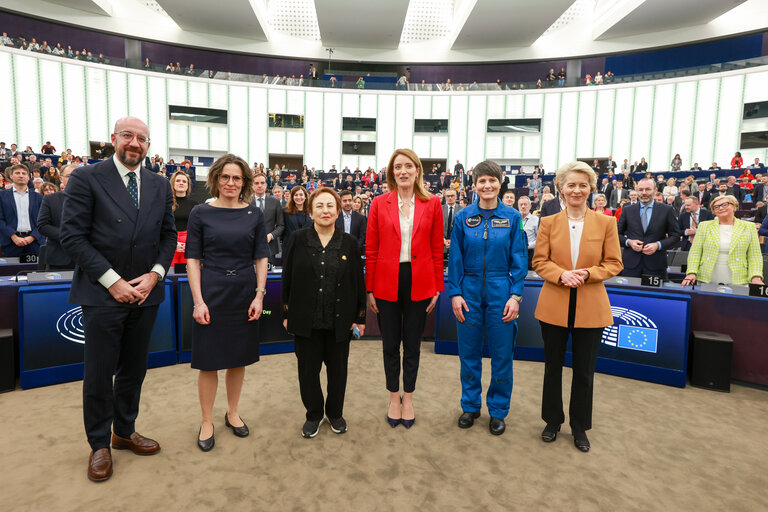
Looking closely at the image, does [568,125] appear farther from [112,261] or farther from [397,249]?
[112,261]

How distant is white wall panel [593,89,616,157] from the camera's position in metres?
19.8

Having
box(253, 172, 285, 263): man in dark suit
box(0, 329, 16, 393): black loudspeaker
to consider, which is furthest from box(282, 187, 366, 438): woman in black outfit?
box(253, 172, 285, 263): man in dark suit

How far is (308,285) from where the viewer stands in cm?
240

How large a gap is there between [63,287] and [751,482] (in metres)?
4.55

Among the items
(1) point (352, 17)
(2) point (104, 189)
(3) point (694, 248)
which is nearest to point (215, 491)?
(2) point (104, 189)

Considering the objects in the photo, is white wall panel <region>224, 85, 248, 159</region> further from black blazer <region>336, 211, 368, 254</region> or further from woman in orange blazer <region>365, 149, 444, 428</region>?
→ woman in orange blazer <region>365, 149, 444, 428</region>

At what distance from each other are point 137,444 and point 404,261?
1796 millimetres

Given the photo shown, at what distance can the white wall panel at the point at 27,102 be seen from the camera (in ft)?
54.5

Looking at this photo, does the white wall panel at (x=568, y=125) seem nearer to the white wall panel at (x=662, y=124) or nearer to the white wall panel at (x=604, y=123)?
the white wall panel at (x=604, y=123)

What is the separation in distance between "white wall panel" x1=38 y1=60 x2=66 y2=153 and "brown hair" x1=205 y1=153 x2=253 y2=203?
20730 mm

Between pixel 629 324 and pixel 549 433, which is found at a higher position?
pixel 629 324

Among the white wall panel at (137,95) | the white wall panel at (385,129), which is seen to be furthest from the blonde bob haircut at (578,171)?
the white wall panel at (137,95)

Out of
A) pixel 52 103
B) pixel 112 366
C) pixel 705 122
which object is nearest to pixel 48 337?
pixel 112 366

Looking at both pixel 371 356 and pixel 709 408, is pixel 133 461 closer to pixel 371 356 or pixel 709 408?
pixel 371 356
